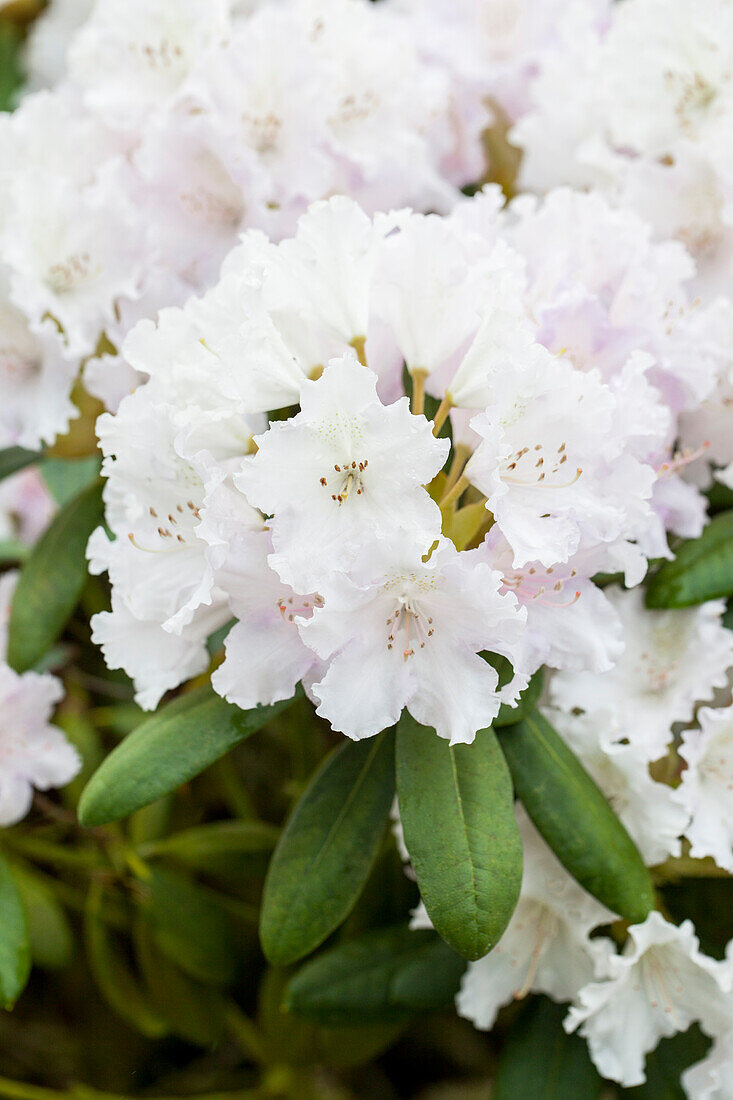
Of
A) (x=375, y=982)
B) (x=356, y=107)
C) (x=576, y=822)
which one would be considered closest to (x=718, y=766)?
(x=576, y=822)

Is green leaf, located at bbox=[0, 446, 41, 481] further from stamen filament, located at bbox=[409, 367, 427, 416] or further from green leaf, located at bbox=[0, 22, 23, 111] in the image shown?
green leaf, located at bbox=[0, 22, 23, 111]

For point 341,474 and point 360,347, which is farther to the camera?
point 360,347

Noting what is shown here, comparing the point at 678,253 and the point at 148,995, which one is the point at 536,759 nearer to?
the point at 678,253

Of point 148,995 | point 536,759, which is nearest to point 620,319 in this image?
point 536,759

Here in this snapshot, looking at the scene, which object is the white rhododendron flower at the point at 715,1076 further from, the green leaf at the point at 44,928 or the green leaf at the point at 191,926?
the green leaf at the point at 44,928

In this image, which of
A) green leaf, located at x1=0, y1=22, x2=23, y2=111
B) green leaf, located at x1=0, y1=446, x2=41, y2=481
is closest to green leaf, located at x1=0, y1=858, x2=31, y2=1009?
green leaf, located at x1=0, y1=446, x2=41, y2=481

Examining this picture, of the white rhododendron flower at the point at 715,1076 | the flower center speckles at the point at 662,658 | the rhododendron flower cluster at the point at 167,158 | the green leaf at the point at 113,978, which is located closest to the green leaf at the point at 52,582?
the rhododendron flower cluster at the point at 167,158

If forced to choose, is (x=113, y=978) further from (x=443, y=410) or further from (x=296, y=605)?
(x=443, y=410)
